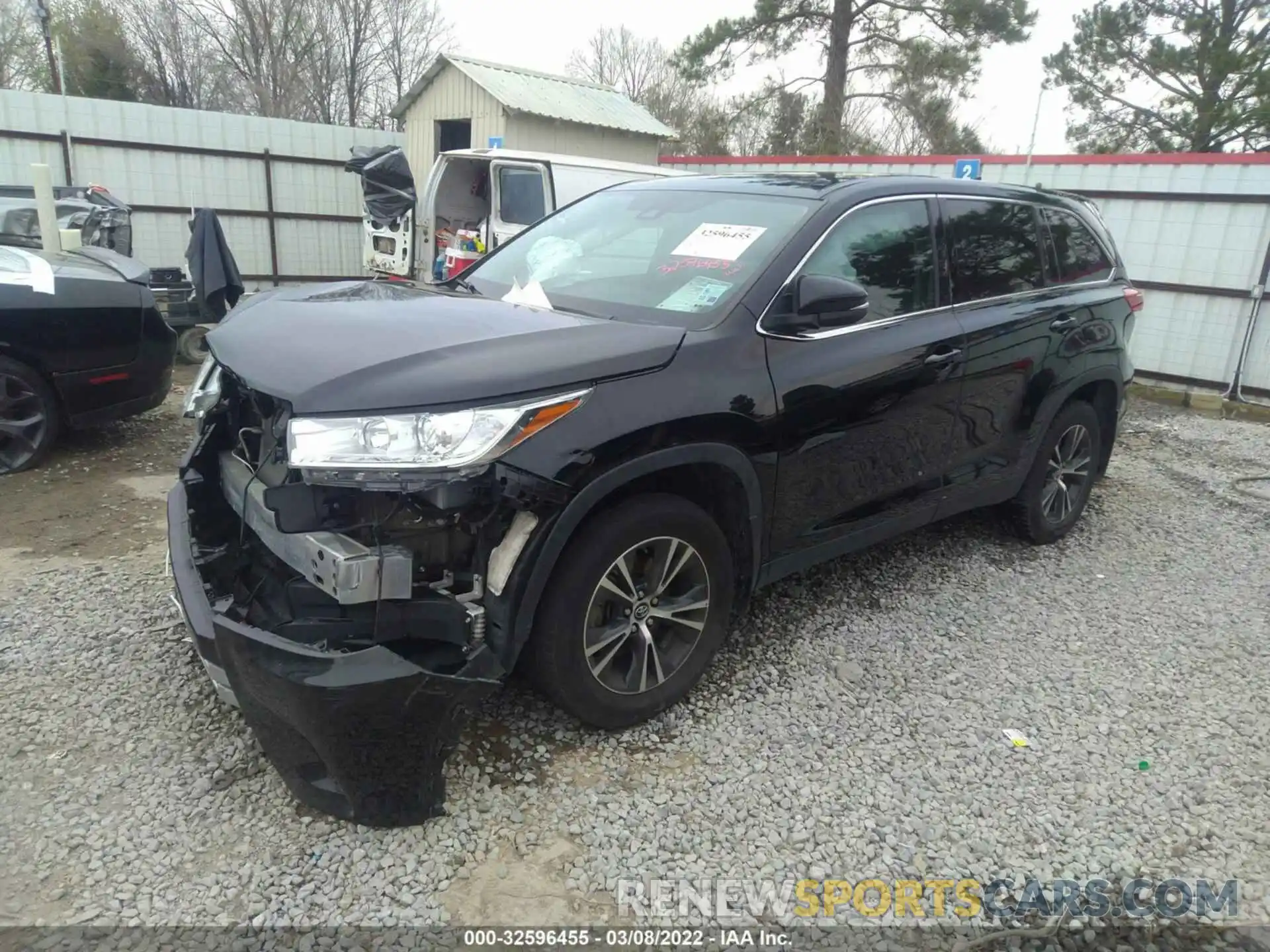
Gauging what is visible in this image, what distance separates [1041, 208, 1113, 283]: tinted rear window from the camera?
14.8ft

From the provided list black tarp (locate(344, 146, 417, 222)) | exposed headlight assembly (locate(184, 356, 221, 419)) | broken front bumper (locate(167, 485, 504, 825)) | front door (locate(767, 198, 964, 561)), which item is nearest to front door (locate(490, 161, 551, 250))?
black tarp (locate(344, 146, 417, 222))

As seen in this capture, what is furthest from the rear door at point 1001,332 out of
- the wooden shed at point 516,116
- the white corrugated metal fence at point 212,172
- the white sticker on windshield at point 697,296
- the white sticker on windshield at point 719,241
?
the white corrugated metal fence at point 212,172

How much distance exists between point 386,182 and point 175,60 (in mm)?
22395

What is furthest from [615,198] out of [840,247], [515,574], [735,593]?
[515,574]

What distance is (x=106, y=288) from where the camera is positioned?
16.8ft

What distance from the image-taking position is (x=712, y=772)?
9.14 ft

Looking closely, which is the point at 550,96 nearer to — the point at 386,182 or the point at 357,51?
the point at 386,182

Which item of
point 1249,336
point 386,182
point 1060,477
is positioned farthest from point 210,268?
point 1249,336

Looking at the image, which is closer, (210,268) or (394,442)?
(394,442)

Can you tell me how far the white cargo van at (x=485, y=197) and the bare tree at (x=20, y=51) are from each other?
21.3 m

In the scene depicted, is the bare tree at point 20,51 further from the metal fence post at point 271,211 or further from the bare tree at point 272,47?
the metal fence post at point 271,211

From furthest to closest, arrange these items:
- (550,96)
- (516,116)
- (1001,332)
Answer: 1. (550,96)
2. (516,116)
3. (1001,332)

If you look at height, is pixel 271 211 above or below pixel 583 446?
above

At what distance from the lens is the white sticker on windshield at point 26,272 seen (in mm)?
4871
